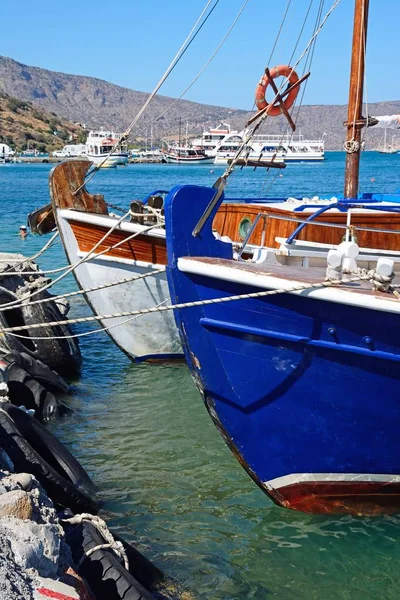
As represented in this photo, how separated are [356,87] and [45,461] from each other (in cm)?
811

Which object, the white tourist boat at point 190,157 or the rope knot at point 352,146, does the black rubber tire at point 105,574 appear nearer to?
the rope knot at point 352,146

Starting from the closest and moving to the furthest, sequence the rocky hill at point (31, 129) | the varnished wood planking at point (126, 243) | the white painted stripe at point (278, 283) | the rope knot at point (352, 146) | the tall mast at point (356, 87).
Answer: the white painted stripe at point (278, 283), the varnished wood planking at point (126, 243), the tall mast at point (356, 87), the rope knot at point (352, 146), the rocky hill at point (31, 129)

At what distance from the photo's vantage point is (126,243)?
425 inches

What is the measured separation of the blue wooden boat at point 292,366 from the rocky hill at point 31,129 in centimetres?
16120

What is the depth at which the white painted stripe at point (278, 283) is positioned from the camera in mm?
5504

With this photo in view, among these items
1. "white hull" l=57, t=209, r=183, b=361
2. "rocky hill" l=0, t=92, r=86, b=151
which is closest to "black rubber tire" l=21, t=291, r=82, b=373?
"white hull" l=57, t=209, r=183, b=361

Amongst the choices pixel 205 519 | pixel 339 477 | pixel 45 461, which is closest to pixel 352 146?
pixel 339 477

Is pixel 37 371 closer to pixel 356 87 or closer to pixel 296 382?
pixel 296 382

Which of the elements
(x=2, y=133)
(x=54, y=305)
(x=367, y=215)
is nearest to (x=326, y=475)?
(x=367, y=215)

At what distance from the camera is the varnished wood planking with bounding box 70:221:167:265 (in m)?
10.6

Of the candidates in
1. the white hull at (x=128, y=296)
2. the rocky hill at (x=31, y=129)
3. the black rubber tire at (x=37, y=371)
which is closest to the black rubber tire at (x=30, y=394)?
the black rubber tire at (x=37, y=371)

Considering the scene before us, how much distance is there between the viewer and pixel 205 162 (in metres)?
132

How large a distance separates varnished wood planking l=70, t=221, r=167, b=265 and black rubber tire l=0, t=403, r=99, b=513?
4.28 metres

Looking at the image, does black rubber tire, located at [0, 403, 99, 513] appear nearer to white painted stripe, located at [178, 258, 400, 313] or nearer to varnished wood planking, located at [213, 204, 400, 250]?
white painted stripe, located at [178, 258, 400, 313]
